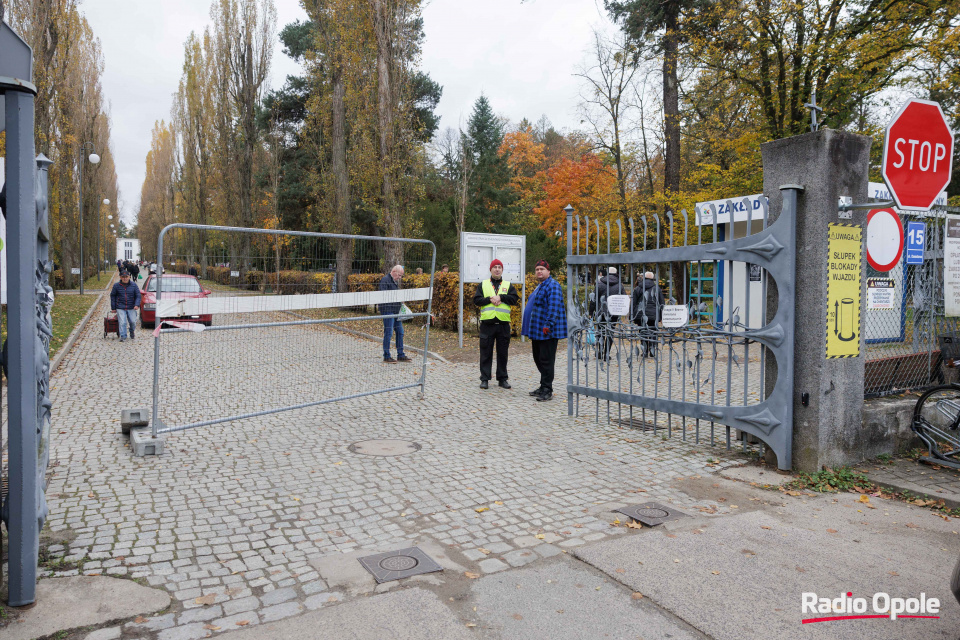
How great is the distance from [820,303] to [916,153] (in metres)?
1.41

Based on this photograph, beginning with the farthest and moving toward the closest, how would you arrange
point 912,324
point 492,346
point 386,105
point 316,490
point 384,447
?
point 386,105, point 492,346, point 912,324, point 384,447, point 316,490

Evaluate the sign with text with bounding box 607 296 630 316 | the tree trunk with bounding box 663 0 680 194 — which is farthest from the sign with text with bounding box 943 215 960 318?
the tree trunk with bounding box 663 0 680 194

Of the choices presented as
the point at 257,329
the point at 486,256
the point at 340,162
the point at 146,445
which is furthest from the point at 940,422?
the point at 340,162

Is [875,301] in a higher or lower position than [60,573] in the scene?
higher

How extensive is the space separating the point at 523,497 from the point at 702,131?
1905 centimetres

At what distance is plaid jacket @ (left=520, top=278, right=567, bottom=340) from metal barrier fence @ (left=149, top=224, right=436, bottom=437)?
5.47 feet

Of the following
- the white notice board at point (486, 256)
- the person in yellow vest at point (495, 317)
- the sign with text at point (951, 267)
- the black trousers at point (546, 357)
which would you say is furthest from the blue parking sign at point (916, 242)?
the white notice board at point (486, 256)

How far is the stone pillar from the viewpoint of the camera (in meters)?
5.27

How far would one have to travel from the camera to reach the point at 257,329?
651 centimetres

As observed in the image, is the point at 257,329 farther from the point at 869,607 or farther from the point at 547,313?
the point at 869,607

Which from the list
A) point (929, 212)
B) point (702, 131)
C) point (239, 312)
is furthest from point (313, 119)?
point (929, 212)

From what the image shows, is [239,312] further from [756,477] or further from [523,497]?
[756,477]

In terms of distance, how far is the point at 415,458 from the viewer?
594 cm

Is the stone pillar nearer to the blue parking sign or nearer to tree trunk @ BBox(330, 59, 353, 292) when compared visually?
the blue parking sign
